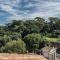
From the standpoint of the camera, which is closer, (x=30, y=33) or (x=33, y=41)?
(x=33, y=41)

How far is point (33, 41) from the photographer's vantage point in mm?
5547

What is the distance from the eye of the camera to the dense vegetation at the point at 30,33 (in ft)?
17.3

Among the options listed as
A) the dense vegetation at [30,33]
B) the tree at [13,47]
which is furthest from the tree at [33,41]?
the tree at [13,47]

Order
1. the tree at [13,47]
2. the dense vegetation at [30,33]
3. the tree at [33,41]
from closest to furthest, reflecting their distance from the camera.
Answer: the tree at [13,47]
the dense vegetation at [30,33]
the tree at [33,41]

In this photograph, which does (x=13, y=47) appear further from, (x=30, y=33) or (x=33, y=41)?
(x=30, y=33)

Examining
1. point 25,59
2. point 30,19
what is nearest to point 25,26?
point 30,19

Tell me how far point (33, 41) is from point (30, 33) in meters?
0.35

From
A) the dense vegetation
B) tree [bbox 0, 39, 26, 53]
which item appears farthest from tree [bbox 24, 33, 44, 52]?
tree [bbox 0, 39, 26, 53]

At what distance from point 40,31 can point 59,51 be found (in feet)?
2.53

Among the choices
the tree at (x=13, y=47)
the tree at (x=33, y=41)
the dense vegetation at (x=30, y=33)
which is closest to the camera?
the tree at (x=13, y=47)

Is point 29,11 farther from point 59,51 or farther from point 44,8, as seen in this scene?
point 59,51

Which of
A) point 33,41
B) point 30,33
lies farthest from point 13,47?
point 30,33

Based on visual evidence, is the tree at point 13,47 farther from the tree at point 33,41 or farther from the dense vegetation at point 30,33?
the tree at point 33,41

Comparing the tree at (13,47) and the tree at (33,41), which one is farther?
the tree at (33,41)
